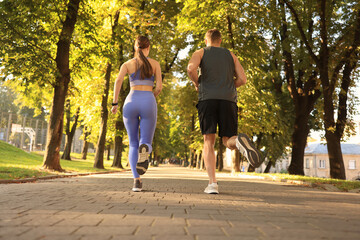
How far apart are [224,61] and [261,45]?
12.4m

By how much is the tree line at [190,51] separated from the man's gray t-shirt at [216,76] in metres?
7.33

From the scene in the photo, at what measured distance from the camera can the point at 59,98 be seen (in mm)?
12148

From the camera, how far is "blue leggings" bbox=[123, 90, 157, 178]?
5613mm

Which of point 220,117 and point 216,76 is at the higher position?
point 216,76

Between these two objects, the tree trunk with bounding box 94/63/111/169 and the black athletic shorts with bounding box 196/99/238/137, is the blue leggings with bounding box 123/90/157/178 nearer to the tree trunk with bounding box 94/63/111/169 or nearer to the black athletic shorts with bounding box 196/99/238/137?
the black athletic shorts with bounding box 196/99/238/137

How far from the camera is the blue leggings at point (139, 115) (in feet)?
18.4

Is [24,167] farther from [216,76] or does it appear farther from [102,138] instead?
[216,76]

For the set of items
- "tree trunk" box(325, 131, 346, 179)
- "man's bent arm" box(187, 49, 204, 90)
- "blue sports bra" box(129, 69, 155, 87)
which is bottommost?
"tree trunk" box(325, 131, 346, 179)

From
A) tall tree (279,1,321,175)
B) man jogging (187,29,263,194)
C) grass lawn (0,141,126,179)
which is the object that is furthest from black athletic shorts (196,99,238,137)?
tall tree (279,1,321,175)

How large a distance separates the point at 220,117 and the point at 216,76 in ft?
2.30

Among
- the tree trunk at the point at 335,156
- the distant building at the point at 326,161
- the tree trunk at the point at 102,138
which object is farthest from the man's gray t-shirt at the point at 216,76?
the distant building at the point at 326,161

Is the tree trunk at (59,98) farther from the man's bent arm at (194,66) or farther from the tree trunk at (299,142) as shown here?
the tree trunk at (299,142)

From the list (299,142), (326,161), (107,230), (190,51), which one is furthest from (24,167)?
(326,161)

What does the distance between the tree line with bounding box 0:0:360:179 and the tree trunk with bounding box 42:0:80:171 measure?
Result: 0.11 feet
